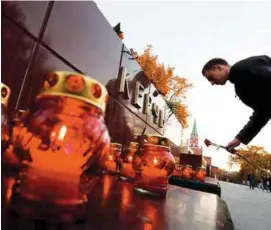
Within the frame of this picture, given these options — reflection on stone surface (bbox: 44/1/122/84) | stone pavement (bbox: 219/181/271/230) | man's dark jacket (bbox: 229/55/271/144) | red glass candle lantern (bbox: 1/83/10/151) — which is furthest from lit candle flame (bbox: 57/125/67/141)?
stone pavement (bbox: 219/181/271/230)

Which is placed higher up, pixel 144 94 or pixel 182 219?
pixel 144 94

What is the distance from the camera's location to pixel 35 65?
3.82 feet

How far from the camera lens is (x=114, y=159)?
1.77 m

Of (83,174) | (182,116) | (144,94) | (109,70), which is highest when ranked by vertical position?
(182,116)

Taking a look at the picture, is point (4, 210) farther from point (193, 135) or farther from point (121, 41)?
point (193, 135)

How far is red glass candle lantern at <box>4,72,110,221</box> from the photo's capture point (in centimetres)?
59

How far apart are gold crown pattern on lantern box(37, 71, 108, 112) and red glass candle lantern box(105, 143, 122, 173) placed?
106 centimetres

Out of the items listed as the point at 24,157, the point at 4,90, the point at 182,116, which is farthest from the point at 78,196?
the point at 182,116

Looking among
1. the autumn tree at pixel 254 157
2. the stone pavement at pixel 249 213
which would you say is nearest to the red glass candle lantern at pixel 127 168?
the stone pavement at pixel 249 213

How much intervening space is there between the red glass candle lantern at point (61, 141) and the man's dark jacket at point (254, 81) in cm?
163

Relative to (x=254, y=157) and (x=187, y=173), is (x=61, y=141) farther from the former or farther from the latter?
(x=254, y=157)

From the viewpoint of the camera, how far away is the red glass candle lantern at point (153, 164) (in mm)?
1395

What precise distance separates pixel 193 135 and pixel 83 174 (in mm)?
56335

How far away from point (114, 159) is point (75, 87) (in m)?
1.25
